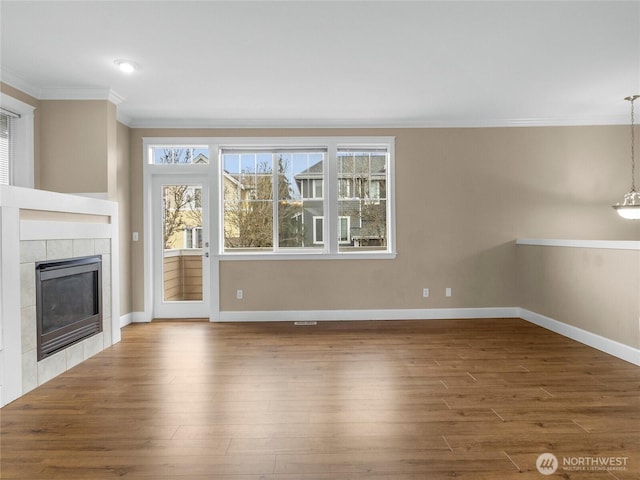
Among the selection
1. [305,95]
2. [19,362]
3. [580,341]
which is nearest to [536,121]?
[580,341]

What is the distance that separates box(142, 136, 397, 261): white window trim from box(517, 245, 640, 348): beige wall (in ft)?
5.84

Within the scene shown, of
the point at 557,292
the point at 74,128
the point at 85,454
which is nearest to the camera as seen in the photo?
the point at 85,454

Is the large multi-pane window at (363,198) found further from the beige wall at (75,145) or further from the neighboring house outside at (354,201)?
the beige wall at (75,145)

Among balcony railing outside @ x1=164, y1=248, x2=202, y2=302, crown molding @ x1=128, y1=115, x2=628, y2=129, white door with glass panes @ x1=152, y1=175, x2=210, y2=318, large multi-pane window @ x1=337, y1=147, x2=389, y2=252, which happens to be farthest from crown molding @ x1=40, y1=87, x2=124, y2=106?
large multi-pane window @ x1=337, y1=147, x2=389, y2=252

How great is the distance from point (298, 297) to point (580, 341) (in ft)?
10.6

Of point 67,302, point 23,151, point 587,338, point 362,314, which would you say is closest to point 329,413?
point 67,302

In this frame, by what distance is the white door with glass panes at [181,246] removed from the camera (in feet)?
16.9

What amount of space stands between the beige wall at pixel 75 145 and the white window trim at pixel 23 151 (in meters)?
0.12

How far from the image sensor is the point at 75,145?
393 cm

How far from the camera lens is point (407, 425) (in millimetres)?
2252

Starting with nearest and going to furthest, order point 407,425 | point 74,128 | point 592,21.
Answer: point 407,425 < point 592,21 < point 74,128

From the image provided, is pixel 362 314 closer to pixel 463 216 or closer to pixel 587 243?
pixel 463 216

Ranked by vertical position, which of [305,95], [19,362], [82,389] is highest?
[305,95]

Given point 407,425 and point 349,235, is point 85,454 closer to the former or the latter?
point 407,425
